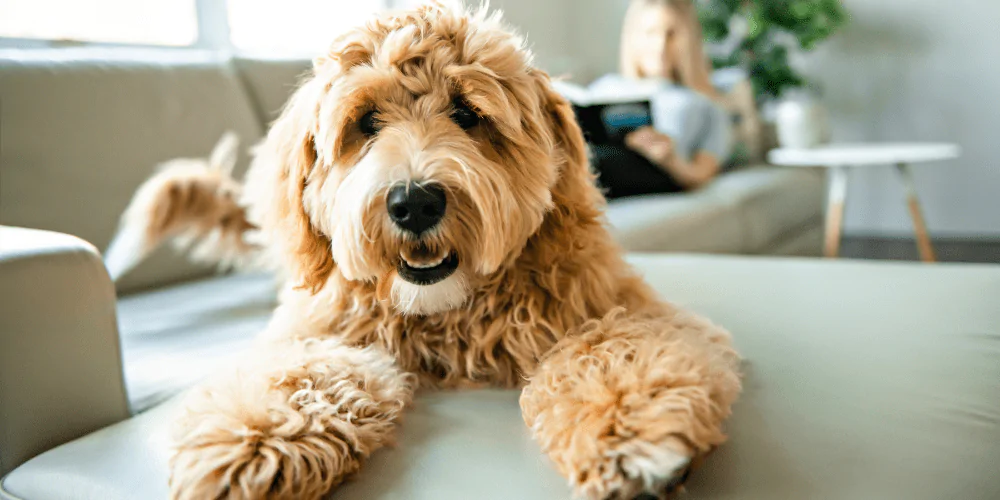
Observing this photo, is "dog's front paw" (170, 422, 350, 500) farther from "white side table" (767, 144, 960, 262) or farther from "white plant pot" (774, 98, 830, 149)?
"white plant pot" (774, 98, 830, 149)

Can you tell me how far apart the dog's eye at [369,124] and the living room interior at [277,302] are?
18 cm

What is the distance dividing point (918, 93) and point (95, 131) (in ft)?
18.5

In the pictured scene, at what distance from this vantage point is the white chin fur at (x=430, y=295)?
124cm

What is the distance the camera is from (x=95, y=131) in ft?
7.61

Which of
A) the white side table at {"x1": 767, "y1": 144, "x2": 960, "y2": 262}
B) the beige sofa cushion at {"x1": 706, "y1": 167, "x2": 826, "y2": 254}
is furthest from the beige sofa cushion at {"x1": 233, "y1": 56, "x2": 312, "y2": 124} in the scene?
the white side table at {"x1": 767, "y1": 144, "x2": 960, "y2": 262}

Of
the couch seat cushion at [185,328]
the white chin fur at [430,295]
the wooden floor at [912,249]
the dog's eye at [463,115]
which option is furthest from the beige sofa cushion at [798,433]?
the wooden floor at [912,249]

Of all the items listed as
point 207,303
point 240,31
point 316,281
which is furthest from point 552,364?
point 240,31

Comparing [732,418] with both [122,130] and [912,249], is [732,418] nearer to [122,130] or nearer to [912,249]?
[122,130]

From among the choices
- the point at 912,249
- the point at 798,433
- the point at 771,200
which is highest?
the point at 798,433

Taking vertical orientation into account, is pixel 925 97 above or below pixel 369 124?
below

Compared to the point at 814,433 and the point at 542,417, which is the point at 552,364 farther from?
the point at 814,433

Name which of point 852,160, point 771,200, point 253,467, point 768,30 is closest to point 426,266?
point 253,467

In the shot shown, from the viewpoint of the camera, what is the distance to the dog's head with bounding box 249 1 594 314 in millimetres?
1160

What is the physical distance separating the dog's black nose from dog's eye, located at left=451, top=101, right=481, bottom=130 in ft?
0.64
